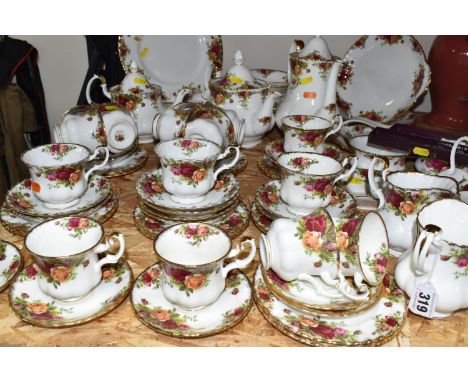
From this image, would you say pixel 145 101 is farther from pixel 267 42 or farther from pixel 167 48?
pixel 267 42

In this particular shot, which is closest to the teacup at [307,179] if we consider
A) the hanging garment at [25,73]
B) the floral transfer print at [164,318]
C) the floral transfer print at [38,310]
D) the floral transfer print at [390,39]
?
the floral transfer print at [164,318]

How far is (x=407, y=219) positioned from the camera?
3.54 feet

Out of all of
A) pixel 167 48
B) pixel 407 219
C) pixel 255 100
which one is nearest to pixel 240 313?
pixel 407 219

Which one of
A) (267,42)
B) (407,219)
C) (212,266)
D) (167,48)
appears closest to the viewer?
(212,266)

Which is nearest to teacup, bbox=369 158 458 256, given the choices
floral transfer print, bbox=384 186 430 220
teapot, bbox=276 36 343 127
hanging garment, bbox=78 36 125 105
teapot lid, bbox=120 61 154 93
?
floral transfer print, bbox=384 186 430 220

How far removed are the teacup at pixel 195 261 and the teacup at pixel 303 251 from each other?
1.7 inches

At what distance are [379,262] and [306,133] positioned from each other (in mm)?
617

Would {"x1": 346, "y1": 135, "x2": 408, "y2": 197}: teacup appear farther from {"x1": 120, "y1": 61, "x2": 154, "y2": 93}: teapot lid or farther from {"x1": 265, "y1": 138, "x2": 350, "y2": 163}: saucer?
{"x1": 120, "y1": 61, "x2": 154, "y2": 93}: teapot lid

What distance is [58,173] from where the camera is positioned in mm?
1203

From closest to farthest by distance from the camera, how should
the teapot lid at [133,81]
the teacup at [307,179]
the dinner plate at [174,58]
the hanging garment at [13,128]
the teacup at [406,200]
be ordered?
1. the teacup at [406,200]
2. the teacup at [307,179]
3. the teapot lid at [133,81]
4. the dinner plate at [174,58]
5. the hanging garment at [13,128]

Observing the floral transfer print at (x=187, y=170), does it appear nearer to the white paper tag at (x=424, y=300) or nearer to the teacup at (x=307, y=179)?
the teacup at (x=307, y=179)

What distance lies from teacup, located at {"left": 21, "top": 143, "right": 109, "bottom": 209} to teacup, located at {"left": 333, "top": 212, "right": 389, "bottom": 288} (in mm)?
697

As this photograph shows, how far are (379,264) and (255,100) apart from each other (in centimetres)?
90

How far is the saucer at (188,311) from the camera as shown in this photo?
0.89 metres
